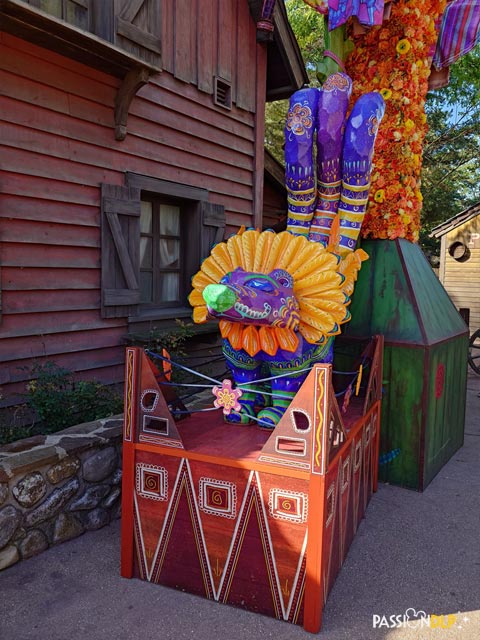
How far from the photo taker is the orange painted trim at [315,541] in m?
2.11

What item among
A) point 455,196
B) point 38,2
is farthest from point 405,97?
point 455,196

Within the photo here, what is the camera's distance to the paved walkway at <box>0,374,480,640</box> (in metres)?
2.20

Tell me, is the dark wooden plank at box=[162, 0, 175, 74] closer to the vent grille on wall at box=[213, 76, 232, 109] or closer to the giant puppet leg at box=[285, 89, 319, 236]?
the vent grille on wall at box=[213, 76, 232, 109]

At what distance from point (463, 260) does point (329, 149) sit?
447 inches

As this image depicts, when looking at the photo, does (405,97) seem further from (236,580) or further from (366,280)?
(236,580)

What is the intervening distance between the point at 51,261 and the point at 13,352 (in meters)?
Answer: 0.73

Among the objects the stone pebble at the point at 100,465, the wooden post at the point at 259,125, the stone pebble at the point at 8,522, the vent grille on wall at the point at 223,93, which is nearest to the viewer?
the stone pebble at the point at 8,522

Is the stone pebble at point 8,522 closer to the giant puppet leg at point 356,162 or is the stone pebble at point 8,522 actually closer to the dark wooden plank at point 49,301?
the dark wooden plank at point 49,301

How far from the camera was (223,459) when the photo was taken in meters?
2.33

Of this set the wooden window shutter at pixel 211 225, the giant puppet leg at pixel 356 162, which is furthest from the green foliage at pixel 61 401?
the wooden window shutter at pixel 211 225

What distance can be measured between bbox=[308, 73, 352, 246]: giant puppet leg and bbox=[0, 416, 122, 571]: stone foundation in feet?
6.02

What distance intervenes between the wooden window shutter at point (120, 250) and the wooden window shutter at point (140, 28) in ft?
3.56

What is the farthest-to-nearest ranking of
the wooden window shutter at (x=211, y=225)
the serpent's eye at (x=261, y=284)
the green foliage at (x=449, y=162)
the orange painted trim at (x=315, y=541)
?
the green foliage at (x=449, y=162), the wooden window shutter at (x=211, y=225), the serpent's eye at (x=261, y=284), the orange painted trim at (x=315, y=541)

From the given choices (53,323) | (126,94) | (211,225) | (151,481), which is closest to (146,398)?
(151,481)
